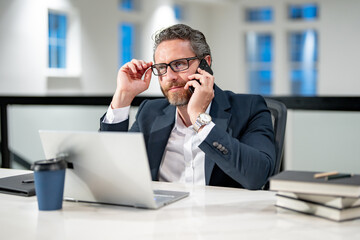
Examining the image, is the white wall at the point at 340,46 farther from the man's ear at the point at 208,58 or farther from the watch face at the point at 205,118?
the watch face at the point at 205,118

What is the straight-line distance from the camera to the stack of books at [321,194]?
1.26 metres

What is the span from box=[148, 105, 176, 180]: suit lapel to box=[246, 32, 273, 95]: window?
1241 centimetres

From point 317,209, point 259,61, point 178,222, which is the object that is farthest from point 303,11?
point 178,222

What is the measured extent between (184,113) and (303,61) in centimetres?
1236

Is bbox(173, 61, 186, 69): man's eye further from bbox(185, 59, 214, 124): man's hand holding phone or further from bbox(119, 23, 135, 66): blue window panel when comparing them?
bbox(119, 23, 135, 66): blue window panel

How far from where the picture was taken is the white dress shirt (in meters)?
2.08

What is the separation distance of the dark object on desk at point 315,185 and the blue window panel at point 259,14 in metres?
13.2

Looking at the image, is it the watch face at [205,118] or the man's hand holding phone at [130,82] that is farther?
the man's hand holding phone at [130,82]

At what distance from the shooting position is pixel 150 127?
7.20 ft

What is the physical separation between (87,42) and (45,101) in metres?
5.48

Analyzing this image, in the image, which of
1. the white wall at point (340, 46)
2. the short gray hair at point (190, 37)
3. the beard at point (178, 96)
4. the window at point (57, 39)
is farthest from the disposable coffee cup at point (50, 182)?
Answer: the white wall at point (340, 46)

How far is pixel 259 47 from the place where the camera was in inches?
572

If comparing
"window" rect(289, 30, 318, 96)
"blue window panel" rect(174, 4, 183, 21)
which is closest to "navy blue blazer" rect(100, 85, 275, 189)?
"blue window panel" rect(174, 4, 183, 21)

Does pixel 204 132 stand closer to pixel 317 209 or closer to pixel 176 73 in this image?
pixel 176 73
